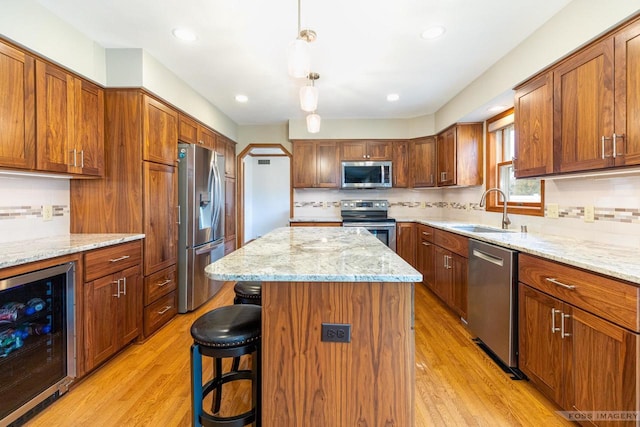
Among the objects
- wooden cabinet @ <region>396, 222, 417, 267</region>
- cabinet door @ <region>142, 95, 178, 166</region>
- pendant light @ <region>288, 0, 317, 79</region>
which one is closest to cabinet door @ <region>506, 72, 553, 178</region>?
pendant light @ <region>288, 0, 317, 79</region>

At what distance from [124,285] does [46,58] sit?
5.37 feet

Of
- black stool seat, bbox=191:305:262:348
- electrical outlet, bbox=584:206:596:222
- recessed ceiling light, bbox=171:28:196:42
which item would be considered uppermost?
recessed ceiling light, bbox=171:28:196:42

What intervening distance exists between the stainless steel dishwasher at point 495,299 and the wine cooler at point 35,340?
2.73 m

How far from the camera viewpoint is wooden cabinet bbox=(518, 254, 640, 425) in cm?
123

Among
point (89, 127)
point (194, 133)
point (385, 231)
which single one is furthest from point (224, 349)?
point (385, 231)

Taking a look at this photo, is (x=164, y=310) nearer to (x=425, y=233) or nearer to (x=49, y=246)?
(x=49, y=246)

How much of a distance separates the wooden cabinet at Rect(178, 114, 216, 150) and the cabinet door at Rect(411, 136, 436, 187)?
294 cm

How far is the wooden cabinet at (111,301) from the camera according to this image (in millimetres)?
1968

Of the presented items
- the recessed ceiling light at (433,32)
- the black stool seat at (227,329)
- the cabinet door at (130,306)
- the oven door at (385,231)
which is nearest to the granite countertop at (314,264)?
the black stool seat at (227,329)

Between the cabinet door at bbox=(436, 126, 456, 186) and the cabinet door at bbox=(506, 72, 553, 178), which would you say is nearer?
the cabinet door at bbox=(506, 72, 553, 178)

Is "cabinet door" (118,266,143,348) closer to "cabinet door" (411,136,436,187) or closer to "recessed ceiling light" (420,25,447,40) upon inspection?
"recessed ceiling light" (420,25,447,40)

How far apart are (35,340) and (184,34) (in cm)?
222

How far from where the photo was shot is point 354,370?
123 centimetres

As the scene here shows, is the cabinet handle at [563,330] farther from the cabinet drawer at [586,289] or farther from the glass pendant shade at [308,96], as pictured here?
the glass pendant shade at [308,96]
